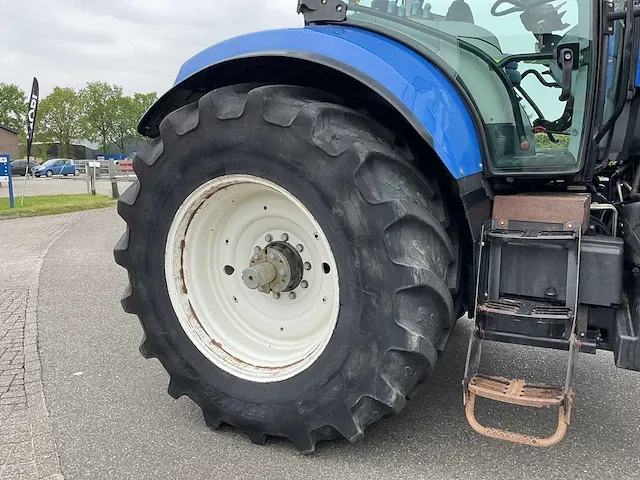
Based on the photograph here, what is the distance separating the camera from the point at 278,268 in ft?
8.62

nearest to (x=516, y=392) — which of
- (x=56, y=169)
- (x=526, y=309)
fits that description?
(x=526, y=309)

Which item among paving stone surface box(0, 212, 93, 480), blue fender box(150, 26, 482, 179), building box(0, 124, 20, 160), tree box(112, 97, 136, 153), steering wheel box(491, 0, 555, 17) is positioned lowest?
paving stone surface box(0, 212, 93, 480)

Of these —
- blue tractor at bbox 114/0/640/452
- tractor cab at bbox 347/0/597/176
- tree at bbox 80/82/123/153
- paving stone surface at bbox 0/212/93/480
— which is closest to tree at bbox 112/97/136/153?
tree at bbox 80/82/123/153

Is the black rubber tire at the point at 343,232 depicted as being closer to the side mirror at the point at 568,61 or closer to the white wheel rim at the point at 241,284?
the white wheel rim at the point at 241,284

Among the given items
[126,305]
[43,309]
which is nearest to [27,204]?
[43,309]

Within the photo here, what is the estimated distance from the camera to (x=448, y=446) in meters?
2.51

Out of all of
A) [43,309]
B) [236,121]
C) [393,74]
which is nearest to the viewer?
[393,74]

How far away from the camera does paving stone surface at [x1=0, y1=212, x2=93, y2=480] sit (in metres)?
2.49

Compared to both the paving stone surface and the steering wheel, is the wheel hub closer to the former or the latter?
the paving stone surface

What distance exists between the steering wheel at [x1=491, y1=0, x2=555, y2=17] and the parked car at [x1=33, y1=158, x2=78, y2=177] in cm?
3947

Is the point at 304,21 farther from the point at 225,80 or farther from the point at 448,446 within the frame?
the point at 448,446

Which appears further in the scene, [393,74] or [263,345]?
[263,345]

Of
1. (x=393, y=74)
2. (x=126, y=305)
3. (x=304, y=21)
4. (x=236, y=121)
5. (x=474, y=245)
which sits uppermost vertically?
(x=304, y=21)

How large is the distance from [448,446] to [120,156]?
5996 cm
